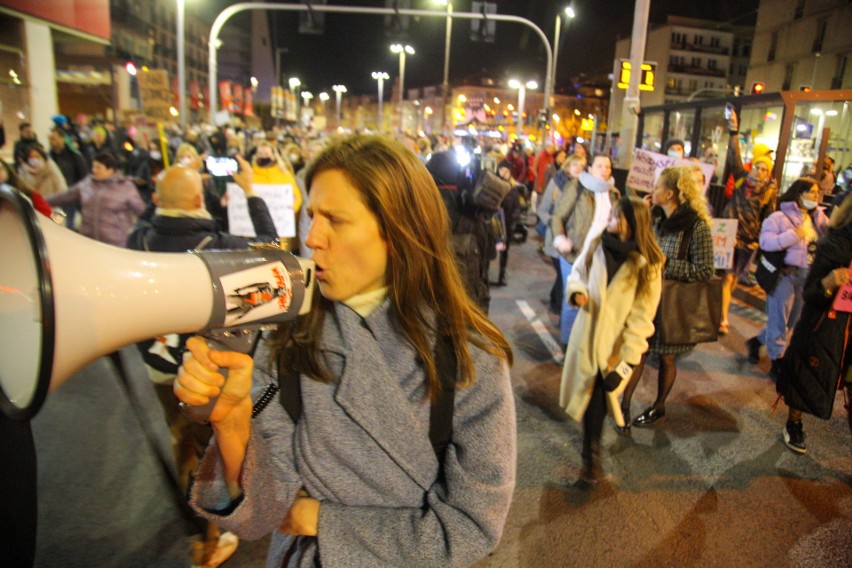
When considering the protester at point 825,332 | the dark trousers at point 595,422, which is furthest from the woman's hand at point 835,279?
the dark trousers at point 595,422

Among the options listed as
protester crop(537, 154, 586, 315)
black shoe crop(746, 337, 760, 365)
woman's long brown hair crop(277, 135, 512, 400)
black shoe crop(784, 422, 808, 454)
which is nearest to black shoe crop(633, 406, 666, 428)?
black shoe crop(784, 422, 808, 454)

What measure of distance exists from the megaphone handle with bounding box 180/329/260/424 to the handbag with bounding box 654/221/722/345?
370 cm

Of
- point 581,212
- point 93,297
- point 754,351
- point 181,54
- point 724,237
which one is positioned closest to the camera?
point 93,297

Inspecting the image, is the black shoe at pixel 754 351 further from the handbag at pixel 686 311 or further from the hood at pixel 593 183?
the hood at pixel 593 183

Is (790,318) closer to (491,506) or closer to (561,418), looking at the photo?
(561,418)

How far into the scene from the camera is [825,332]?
377 centimetres

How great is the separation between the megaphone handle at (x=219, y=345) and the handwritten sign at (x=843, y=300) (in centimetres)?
388

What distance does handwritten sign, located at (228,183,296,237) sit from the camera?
5.54 meters

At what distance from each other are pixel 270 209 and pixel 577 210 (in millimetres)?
3373

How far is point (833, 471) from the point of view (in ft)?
13.0

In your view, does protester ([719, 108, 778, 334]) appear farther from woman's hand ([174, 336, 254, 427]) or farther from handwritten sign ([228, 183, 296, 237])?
woman's hand ([174, 336, 254, 427])

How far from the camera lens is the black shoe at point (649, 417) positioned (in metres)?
4.49

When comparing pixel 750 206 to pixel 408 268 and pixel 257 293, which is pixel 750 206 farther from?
pixel 257 293

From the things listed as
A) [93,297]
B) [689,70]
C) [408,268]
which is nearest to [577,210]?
[408,268]
